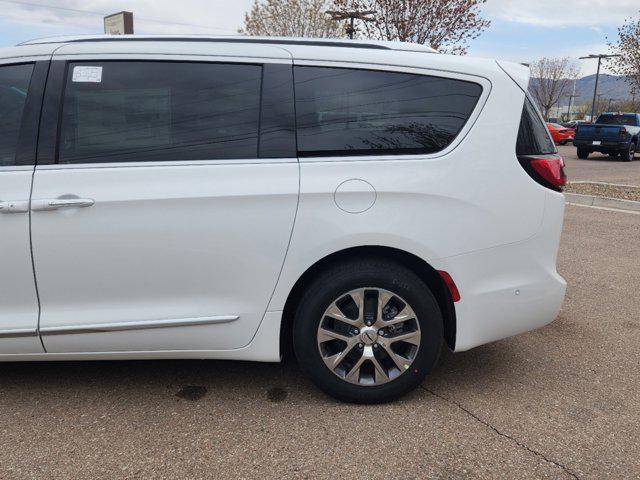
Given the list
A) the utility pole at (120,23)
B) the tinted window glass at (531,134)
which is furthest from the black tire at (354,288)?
the utility pole at (120,23)

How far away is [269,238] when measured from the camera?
265 centimetres

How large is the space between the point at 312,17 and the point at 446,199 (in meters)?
24.5

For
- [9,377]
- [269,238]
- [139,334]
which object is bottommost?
[9,377]

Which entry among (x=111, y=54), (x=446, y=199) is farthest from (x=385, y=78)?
(x=111, y=54)

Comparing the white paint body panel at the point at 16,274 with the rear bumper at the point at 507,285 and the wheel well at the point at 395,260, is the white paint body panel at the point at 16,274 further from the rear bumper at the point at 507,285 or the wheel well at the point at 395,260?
the rear bumper at the point at 507,285

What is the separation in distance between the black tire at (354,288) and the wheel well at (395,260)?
1.6 inches

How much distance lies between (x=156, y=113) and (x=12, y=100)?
0.71 m

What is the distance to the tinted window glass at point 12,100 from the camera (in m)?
2.66

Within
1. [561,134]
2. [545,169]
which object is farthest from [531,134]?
[561,134]

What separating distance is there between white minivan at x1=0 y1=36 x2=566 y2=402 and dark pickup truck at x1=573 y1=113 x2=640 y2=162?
19.2 m

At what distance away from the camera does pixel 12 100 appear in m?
2.70

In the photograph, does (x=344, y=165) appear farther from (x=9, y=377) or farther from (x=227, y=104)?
(x=9, y=377)

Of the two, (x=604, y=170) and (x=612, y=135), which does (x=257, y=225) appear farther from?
(x=612, y=135)

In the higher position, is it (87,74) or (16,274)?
(87,74)
